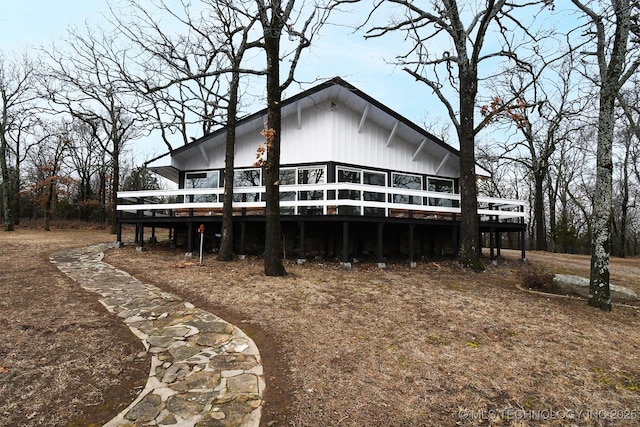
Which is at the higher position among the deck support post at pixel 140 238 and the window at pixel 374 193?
the window at pixel 374 193

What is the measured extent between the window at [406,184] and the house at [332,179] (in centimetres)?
4

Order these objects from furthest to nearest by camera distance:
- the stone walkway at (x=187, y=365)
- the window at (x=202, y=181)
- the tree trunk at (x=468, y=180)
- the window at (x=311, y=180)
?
the window at (x=202, y=181) → the window at (x=311, y=180) → the tree trunk at (x=468, y=180) → the stone walkway at (x=187, y=365)

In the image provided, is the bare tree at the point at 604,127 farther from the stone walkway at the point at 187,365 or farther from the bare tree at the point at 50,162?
the bare tree at the point at 50,162

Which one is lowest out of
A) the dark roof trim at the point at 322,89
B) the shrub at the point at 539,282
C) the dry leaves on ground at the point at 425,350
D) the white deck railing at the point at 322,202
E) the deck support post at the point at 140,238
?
the dry leaves on ground at the point at 425,350

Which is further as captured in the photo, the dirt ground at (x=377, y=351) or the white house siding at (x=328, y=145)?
the white house siding at (x=328, y=145)

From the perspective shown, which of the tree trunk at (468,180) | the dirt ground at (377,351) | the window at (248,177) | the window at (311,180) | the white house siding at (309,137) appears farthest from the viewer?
the window at (248,177)

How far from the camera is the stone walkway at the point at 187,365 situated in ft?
9.37

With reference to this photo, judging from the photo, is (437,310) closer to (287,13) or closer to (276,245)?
(276,245)

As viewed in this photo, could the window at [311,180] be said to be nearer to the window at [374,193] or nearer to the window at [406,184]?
the window at [374,193]

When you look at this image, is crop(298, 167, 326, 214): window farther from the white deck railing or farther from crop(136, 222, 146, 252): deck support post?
crop(136, 222, 146, 252): deck support post

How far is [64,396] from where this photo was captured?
9.98ft

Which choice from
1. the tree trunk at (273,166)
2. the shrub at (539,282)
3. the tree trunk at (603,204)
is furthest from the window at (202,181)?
the tree trunk at (603,204)

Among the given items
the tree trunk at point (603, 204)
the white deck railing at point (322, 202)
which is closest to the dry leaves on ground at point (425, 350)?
the tree trunk at point (603, 204)

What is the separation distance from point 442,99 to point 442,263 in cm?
550
